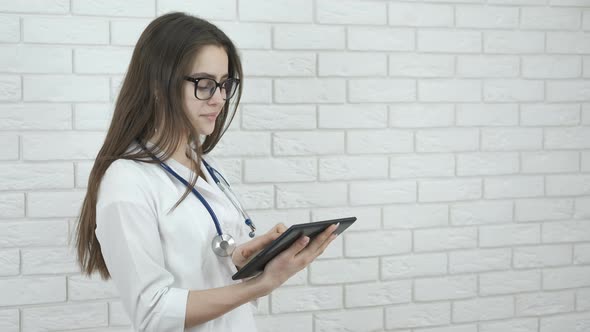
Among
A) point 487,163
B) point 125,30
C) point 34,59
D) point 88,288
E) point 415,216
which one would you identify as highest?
point 125,30

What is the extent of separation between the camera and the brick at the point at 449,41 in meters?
2.57

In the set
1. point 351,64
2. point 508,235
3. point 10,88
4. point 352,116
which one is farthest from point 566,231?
point 10,88

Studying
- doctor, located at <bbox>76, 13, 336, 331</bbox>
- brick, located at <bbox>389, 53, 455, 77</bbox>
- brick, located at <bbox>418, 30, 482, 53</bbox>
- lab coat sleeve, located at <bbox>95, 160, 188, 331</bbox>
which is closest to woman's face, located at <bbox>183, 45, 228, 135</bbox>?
doctor, located at <bbox>76, 13, 336, 331</bbox>

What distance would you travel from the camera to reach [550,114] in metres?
2.75

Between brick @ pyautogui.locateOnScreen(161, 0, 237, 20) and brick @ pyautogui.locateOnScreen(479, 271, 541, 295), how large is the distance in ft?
4.77

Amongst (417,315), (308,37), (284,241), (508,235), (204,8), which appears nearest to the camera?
(284,241)

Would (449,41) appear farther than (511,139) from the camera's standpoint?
No

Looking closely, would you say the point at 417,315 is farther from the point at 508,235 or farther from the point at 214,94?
the point at 214,94

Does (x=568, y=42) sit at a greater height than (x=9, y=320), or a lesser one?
greater

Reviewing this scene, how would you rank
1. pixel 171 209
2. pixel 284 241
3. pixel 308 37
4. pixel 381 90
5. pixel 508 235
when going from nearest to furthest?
pixel 284 241 < pixel 171 209 < pixel 308 37 < pixel 381 90 < pixel 508 235

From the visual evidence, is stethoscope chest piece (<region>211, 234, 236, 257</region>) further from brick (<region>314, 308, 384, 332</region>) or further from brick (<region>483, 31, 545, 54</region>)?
brick (<region>483, 31, 545, 54</region>)

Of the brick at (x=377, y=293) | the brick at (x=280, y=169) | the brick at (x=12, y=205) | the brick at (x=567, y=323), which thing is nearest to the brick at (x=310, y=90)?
the brick at (x=280, y=169)

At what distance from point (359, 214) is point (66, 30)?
1.23 metres

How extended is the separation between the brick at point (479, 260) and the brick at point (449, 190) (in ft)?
0.74
